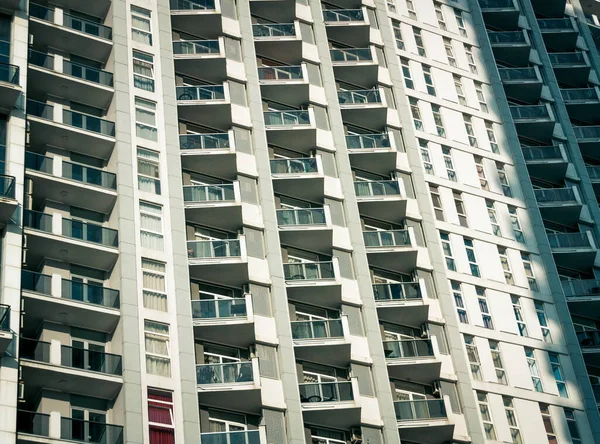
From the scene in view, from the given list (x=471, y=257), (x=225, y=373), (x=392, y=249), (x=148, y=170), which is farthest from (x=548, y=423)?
(x=148, y=170)

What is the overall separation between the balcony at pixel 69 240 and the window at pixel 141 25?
1354 cm

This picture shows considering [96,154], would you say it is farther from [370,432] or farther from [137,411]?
[370,432]

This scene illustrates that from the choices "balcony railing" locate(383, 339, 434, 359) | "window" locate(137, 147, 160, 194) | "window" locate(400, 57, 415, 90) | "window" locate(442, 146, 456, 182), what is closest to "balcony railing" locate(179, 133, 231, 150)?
"window" locate(137, 147, 160, 194)

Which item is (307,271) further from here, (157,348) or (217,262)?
(157,348)

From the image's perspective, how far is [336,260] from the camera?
5609cm

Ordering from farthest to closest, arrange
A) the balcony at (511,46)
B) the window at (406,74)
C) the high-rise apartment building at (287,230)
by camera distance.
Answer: the balcony at (511,46) → the window at (406,74) → the high-rise apartment building at (287,230)

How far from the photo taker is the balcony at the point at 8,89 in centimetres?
5000

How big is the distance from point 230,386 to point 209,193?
37.4ft

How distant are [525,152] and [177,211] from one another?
1008 inches

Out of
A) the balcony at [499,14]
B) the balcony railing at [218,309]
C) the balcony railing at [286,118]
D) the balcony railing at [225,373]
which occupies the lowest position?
the balcony railing at [225,373]

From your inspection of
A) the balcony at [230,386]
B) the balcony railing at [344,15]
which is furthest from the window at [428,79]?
the balcony at [230,386]

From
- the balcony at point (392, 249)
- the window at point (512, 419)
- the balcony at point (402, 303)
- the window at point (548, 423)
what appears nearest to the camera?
the window at point (512, 419)

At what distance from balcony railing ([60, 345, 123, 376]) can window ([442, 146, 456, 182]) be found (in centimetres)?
2513

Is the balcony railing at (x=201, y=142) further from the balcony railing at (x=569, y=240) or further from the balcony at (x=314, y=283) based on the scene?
the balcony railing at (x=569, y=240)
